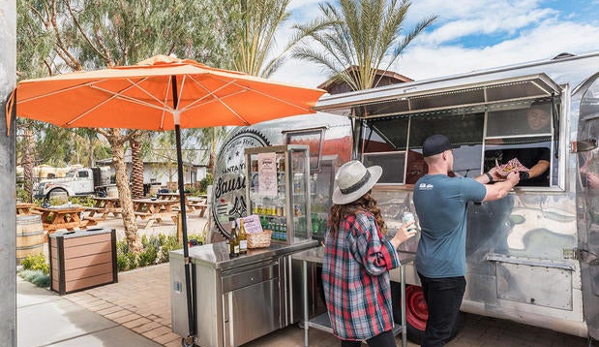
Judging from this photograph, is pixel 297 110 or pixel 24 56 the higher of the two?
pixel 24 56

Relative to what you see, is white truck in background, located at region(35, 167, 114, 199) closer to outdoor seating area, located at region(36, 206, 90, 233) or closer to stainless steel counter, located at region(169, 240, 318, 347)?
outdoor seating area, located at region(36, 206, 90, 233)

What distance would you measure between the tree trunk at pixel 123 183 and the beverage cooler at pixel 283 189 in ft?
12.0

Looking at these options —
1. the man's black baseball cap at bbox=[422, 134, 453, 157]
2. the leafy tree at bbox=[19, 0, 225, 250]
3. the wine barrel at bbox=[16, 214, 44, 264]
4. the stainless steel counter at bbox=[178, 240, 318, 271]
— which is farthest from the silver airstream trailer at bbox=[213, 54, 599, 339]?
the wine barrel at bbox=[16, 214, 44, 264]

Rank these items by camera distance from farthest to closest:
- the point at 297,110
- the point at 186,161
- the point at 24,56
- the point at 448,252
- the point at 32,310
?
the point at 186,161
the point at 24,56
the point at 32,310
the point at 297,110
the point at 448,252

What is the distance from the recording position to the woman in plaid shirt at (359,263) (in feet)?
8.87

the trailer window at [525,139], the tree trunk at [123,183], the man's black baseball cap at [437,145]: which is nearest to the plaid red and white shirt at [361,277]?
the man's black baseball cap at [437,145]

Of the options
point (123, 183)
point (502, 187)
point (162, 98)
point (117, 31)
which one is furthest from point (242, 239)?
point (117, 31)

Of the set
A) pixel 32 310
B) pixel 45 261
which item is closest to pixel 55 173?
pixel 45 261

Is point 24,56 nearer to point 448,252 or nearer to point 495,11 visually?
point 448,252

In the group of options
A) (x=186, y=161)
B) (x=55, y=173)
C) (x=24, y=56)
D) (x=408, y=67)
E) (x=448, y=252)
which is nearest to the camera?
(x=448, y=252)

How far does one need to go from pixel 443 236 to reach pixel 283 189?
2354 millimetres

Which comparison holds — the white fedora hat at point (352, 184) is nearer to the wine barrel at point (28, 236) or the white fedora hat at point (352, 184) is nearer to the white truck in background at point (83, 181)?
the wine barrel at point (28, 236)

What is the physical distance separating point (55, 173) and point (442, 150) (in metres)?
34.3

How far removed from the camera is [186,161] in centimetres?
2703
